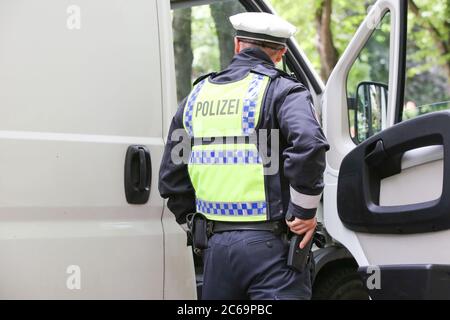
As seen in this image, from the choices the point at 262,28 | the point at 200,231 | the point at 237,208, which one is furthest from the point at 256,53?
the point at 200,231

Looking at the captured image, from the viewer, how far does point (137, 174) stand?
288 centimetres

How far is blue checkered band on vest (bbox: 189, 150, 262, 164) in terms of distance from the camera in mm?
2604

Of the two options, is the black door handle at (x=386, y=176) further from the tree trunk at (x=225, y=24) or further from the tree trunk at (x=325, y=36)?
the tree trunk at (x=325, y=36)

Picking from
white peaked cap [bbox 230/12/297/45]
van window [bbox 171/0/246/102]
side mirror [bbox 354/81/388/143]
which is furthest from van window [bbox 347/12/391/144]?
van window [bbox 171/0/246/102]

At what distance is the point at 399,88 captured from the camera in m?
2.87

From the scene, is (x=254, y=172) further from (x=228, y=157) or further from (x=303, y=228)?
(x=303, y=228)

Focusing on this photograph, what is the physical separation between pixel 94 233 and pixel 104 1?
91 cm

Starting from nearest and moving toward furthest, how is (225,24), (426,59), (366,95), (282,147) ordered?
(282,147), (366,95), (225,24), (426,59)

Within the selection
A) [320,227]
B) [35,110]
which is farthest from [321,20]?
[35,110]

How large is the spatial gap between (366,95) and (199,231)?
1053mm

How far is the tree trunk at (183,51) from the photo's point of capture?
622 cm

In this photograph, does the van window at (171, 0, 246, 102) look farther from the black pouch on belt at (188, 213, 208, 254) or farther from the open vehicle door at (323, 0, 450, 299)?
the black pouch on belt at (188, 213, 208, 254)

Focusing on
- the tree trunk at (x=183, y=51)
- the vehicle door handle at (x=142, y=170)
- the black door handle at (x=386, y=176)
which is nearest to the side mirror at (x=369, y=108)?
the black door handle at (x=386, y=176)

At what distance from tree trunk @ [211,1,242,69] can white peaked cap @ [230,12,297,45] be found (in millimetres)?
1074
